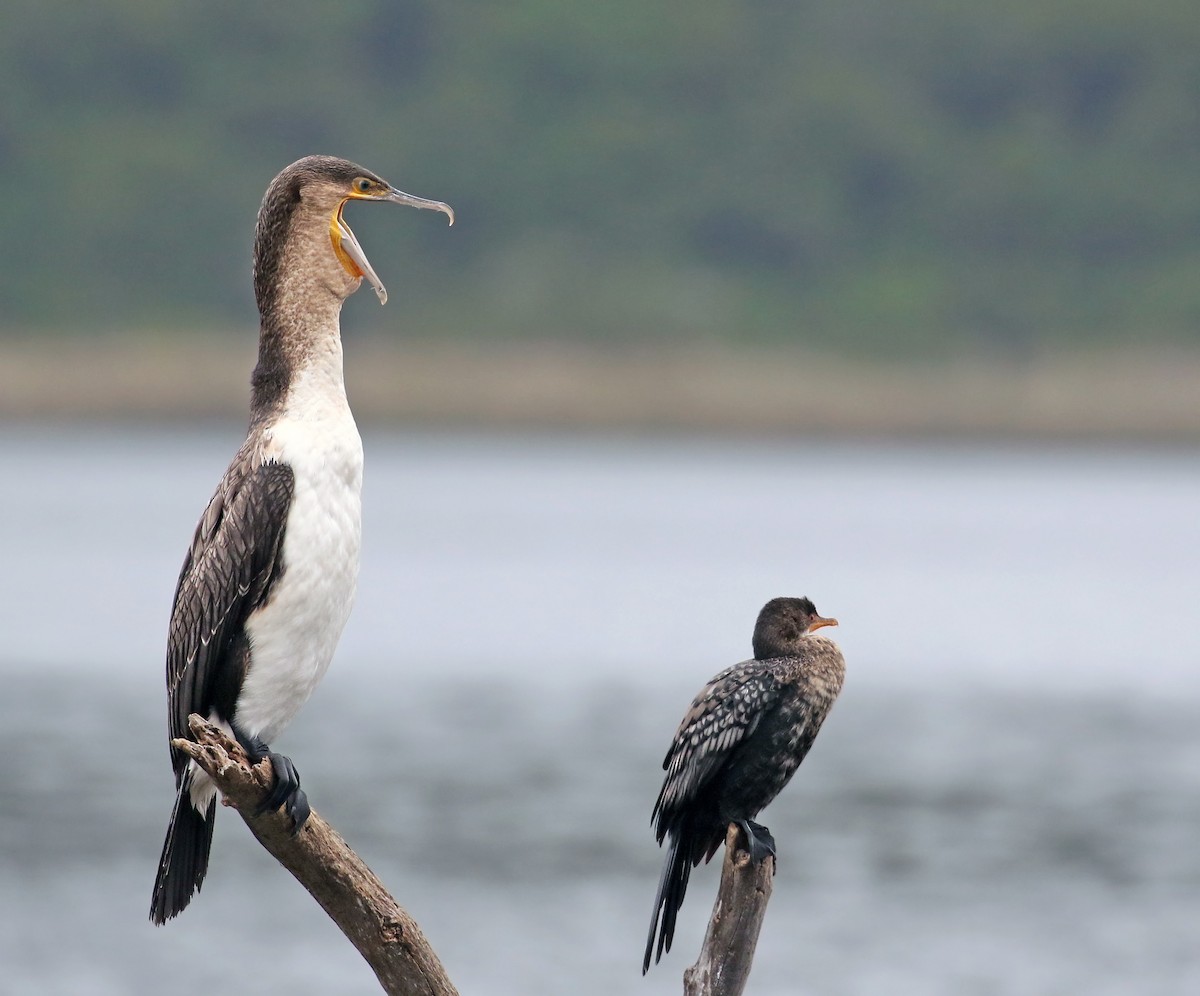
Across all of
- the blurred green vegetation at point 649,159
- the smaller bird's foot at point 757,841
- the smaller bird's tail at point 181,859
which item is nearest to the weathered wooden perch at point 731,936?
the smaller bird's foot at point 757,841

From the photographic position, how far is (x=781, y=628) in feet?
21.2

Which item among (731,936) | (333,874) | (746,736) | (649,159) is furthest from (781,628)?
(649,159)

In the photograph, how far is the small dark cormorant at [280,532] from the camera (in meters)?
5.46

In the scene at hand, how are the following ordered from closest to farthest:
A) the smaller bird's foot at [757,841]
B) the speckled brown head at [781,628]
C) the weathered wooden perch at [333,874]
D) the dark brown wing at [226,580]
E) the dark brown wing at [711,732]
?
the weathered wooden perch at [333,874], the dark brown wing at [226,580], the smaller bird's foot at [757,841], the dark brown wing at [711,732], the speckled brown head at [781,628]

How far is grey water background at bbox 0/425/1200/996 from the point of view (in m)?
14.4

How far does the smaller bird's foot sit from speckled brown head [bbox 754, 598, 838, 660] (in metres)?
0.52

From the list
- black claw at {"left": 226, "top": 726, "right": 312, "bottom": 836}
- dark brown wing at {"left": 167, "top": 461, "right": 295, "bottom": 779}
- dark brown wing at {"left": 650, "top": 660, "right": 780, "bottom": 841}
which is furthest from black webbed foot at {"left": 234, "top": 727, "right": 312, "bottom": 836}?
dark brown wing at {"left": 650, "top": 660, "right": 780, "bottom": 841}

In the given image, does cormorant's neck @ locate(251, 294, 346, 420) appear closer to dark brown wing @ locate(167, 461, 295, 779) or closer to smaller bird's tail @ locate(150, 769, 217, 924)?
dark brown wing @ locate(167, 461, 295, 779)

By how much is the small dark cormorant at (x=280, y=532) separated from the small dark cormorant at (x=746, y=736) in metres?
1.22

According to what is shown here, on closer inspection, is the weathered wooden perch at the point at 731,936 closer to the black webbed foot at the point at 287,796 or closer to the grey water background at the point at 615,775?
the black webbed foot at the point at 287,796

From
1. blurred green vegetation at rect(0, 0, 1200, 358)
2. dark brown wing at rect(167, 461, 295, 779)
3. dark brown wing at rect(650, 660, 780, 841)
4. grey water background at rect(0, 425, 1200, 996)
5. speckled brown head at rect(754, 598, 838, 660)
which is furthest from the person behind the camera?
blurred green vegetation at rect(0, 0, 1200, 358)

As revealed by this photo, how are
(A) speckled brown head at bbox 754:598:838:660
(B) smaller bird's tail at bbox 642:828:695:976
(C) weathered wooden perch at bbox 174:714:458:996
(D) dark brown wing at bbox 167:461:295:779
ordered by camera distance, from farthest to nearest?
(A) speckled brown head at bbox 754:598:838:660 < (B) smaller bird's tail at bbox 642:828:695:976 < (D) dark brown wing at bbox 167:461:295:779 < (C) weathered wooden perch at bbox 174:714:458:996

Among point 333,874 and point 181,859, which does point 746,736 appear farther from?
point 181,859

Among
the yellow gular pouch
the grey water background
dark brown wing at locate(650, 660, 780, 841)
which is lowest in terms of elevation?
dark brown wing at locate(650, 660, 780, 841)
